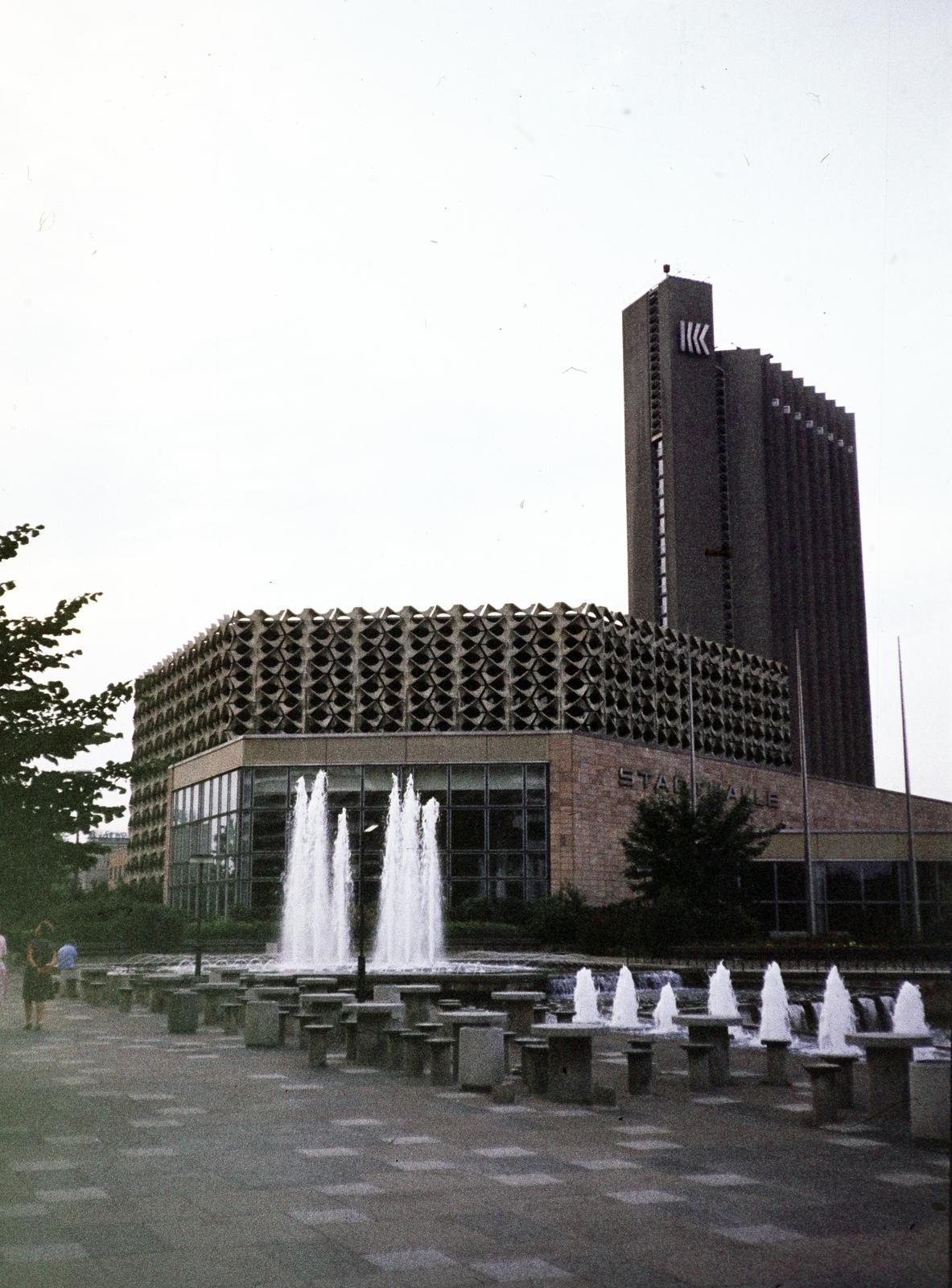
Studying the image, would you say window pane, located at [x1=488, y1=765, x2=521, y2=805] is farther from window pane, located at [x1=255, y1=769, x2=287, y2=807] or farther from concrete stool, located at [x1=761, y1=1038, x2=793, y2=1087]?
concrete stool, located at [x1=761, y1=1038, x2=793, y2=1087]

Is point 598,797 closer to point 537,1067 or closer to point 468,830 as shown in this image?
point 468,830

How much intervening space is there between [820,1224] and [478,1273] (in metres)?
2.38

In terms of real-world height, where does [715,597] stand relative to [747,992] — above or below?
above

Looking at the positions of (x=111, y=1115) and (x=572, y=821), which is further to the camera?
(x=572, y=821)

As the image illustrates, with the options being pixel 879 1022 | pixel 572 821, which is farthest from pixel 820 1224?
pixel 572 821

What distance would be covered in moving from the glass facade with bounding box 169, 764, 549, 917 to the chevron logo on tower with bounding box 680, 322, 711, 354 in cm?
8858

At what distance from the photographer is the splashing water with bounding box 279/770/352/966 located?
50.0 metres

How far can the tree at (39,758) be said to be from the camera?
1286 centimetres

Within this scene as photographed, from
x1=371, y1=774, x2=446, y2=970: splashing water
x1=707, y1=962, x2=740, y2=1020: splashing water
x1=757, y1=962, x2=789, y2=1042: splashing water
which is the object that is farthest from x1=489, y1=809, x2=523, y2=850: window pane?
x1=757, y1=962, x2=789, y2=1042: splashing water

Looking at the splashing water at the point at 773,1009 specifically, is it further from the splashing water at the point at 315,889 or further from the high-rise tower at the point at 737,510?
the high-rise tower at the point at 737,510

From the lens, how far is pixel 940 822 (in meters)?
87.2

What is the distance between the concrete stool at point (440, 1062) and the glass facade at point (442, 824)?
153ft

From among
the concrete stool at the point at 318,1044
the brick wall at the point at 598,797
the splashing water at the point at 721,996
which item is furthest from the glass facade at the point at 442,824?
the concrete stool at the point at 318,1044

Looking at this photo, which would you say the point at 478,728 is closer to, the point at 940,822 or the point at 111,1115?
the point at 940,822
